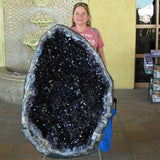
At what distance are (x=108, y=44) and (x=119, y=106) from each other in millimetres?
1532

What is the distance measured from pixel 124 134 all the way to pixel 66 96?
5.78ft

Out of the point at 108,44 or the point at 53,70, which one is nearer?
the point at 53,70

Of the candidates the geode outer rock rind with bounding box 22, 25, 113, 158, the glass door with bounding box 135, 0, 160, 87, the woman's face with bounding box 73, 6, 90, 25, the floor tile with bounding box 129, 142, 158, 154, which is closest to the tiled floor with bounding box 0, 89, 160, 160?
the floor tile with bounding box 129, 142, 158, 154

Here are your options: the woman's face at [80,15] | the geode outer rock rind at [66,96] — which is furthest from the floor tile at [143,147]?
the woman's face at [80,15]

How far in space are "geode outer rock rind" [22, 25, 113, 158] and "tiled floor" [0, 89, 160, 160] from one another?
Answer: 1.08 metres

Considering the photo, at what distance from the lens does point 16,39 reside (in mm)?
5613

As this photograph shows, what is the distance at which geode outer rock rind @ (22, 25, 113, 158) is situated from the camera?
76.2 inches

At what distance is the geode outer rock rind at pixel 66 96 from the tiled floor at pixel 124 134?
1083mm

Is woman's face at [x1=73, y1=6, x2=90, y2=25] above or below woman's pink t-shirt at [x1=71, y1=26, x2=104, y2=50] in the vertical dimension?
above

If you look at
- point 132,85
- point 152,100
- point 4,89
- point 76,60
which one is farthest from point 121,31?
A: point 76,60

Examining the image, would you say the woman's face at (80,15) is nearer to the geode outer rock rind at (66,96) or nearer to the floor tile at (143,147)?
the geode outer rock rind at (66,96)

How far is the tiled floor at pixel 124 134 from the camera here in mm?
3051

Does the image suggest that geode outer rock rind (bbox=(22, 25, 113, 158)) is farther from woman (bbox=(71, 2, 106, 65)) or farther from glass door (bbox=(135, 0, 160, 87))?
glass door (bbox=(135, 0, 160, 87))

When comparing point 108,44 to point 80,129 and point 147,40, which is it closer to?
point 147,40
